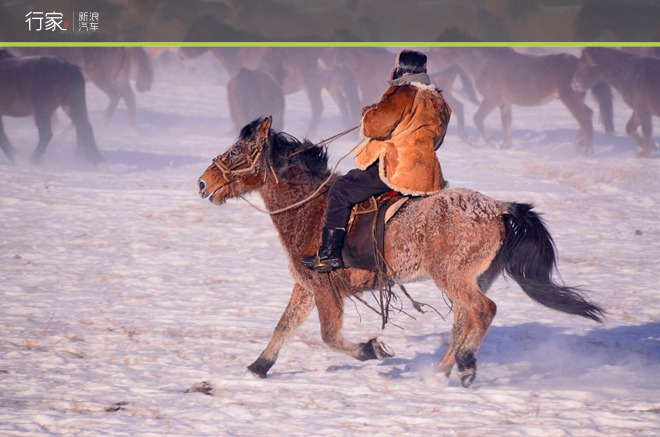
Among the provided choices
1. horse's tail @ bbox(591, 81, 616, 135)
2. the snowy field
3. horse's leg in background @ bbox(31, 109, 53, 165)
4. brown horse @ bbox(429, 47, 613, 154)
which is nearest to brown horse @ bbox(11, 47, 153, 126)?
horse's leg in background @ bbox(31, 109, 53, 165)

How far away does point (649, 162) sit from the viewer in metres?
12.5

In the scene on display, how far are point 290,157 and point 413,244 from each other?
0.94m

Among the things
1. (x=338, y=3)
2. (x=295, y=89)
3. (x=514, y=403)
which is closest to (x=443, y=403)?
(x=514, y=403)

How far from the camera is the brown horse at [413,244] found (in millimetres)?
3918

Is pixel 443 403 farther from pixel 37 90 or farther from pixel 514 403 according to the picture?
pixel 37 90

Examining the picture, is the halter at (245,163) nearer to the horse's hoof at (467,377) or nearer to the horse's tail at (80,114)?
the horse's hoof at (467,377)

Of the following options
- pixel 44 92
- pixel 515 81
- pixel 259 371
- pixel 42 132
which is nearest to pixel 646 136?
pixel 515 81

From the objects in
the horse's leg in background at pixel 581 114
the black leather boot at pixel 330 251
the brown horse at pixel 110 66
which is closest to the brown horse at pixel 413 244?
the black leather boot at pixel 330 251

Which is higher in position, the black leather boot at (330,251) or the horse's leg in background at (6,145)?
the black leather boot at (330,251)

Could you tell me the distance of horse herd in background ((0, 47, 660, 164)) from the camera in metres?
12.9

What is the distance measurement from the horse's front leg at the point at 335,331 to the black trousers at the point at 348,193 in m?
0.45

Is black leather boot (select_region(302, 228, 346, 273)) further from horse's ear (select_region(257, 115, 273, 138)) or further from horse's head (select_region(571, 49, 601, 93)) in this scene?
horse's head (select_region(571, 49, 601, 93))

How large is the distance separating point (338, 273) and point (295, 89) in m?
12.0

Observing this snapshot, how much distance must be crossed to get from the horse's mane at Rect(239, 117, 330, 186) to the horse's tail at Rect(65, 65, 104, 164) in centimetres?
918
